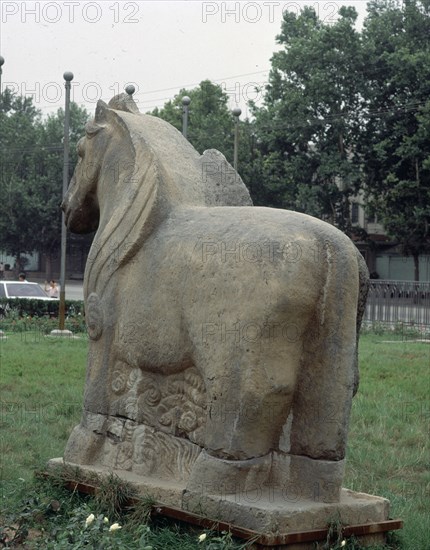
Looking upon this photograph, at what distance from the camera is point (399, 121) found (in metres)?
34.5

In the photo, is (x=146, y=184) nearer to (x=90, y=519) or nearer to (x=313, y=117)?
(x=90, y=519)

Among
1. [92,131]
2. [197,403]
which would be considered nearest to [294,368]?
[197,403]

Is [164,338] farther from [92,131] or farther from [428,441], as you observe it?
[428,441]

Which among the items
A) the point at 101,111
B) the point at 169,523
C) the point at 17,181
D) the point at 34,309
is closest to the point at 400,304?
the point at 34,309

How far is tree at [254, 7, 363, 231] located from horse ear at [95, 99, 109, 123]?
2833cm

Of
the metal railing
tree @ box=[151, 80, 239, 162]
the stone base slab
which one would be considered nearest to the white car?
the metal railing

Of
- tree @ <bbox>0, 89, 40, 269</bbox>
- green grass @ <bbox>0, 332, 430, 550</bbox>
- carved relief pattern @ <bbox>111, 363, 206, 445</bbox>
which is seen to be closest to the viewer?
carved relief pattern @ <bbox>111, 363, 206, 445</bbox>

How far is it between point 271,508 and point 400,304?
1609cm

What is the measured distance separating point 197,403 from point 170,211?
1.21 m

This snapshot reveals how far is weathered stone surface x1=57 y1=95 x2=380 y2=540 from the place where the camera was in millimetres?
5059

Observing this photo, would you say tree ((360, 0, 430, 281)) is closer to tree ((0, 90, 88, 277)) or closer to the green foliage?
tree ((0, 90, 88, 277))

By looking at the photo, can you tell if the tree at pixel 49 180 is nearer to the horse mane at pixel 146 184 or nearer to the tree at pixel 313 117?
the tree at pixel 313 117

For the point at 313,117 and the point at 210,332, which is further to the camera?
the point at 313,117

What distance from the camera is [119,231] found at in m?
6.04
